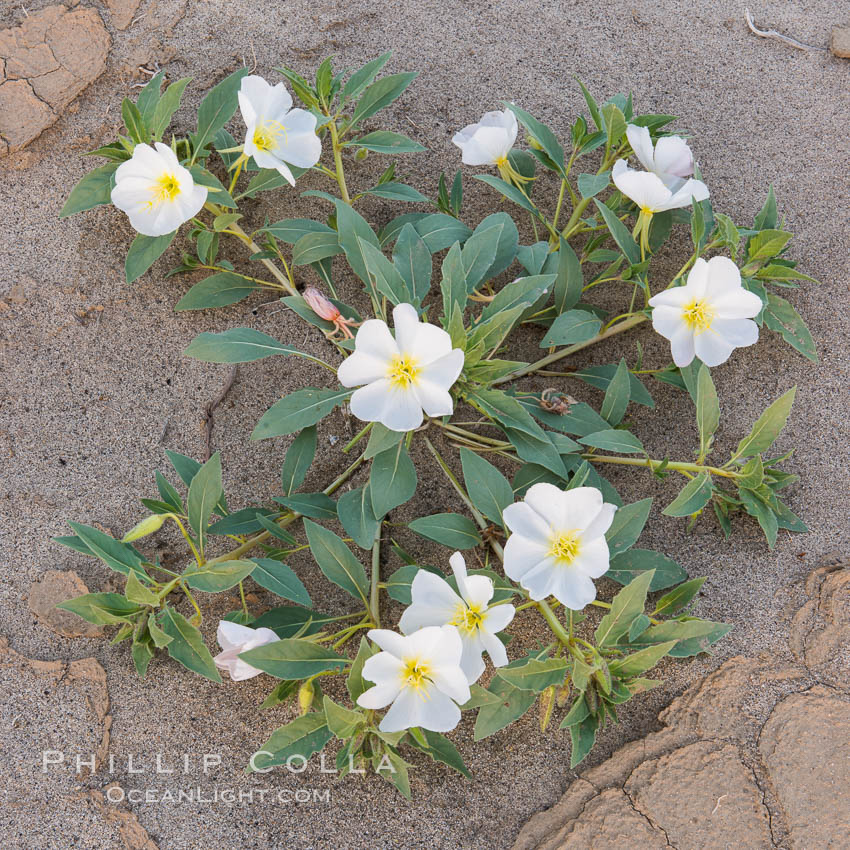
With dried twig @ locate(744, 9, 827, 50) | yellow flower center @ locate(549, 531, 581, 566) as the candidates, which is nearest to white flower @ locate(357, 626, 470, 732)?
yellow flower center @ locate(549, 531, 581, 566)

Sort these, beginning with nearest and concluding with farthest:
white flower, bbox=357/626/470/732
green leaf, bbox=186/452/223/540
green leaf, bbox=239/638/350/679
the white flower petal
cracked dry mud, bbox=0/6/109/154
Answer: white flower, bbox=357/626/470/732 < green leaf, bbox=239/638/350/679 < green leaf, bbox=186/452/223/540 < the white flower petal < cracked dry mud, bbox=0/6/109/154

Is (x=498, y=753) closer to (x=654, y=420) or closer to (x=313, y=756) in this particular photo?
(x=313, y=756)

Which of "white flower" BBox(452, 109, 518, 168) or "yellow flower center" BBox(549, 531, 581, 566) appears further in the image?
"white flower" BBox(452, 109, 518, 168)

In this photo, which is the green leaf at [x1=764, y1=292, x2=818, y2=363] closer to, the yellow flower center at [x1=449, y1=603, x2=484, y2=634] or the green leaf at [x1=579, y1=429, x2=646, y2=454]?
the green leaf at [x1=579, y1=429, x2=646, y2=454]

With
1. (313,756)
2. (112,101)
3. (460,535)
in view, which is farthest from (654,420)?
(112,101)

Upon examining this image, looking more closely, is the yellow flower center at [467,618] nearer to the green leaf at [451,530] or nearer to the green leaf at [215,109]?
the green leaf at [451,530]

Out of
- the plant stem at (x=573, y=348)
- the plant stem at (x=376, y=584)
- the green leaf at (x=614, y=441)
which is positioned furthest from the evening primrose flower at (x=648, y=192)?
the plant stem at (x=376, y=584)

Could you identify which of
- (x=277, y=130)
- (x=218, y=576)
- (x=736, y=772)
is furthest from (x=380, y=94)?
(x=736, y=772)
